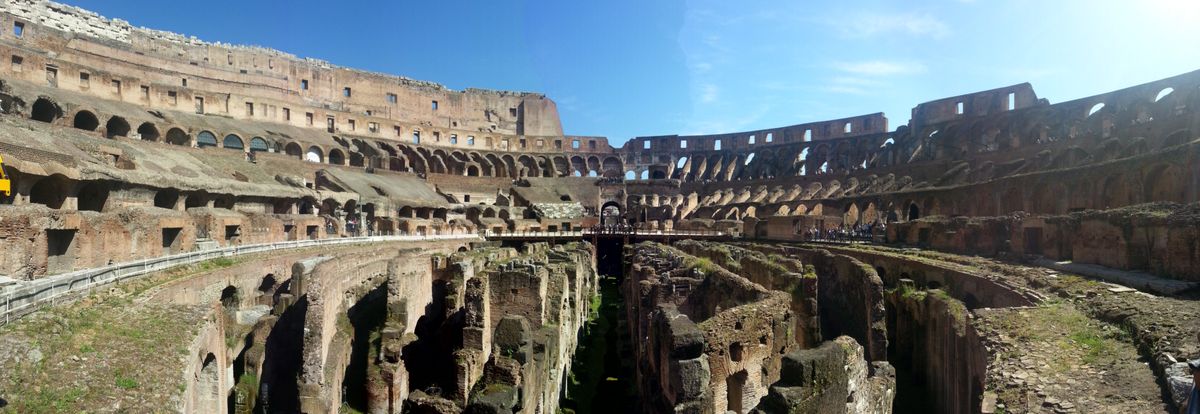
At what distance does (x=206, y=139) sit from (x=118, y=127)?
4715 mm

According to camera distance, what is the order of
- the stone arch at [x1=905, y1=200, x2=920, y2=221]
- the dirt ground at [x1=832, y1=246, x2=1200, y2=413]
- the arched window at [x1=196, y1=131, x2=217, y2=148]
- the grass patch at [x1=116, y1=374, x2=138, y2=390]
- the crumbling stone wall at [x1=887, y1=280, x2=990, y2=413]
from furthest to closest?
the arched window at [x1=196, y1=131, x2=217, y2=148] < the stone arch at [x1=905, y1=200, x2=920, y2=221] < the crumbling stone wall at [x1=887, y1=280, x2=990, y2=413] < the grass patch at [x1=116, y1=374, x2=138, y2=390] < the dirt ground at [x1=832, y1=246, x2=1200, y2=413]

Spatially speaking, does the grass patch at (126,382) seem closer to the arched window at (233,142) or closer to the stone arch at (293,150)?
the arched window at (233,142)

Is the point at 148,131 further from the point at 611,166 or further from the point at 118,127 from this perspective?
the point at 611,166

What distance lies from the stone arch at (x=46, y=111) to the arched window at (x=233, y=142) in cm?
980

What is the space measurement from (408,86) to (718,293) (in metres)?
61.8

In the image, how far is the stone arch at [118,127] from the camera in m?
35.5

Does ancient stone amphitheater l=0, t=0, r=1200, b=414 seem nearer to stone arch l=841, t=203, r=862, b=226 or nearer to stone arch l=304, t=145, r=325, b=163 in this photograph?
stone arch l=841, t=203, r=862, b=226

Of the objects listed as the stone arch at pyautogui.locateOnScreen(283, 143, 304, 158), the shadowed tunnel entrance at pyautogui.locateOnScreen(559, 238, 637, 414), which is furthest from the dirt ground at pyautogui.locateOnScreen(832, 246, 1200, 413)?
the stone arch at pyautogui.locateOnScreen(283, 143, 304, 158)

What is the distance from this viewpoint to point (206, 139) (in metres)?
40.0

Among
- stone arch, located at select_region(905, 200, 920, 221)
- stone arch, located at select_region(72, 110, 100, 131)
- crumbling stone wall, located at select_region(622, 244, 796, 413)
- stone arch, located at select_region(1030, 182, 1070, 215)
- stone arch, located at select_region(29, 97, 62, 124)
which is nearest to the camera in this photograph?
crumbling stone wall, located at select_region(622, 244, 796, 413)

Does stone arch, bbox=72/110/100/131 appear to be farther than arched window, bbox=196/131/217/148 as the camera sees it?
No

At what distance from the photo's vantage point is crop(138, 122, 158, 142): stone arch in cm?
3712

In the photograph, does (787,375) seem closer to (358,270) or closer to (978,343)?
(978,343)

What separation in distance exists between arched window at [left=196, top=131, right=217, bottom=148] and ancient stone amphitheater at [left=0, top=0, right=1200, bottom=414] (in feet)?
0.44
